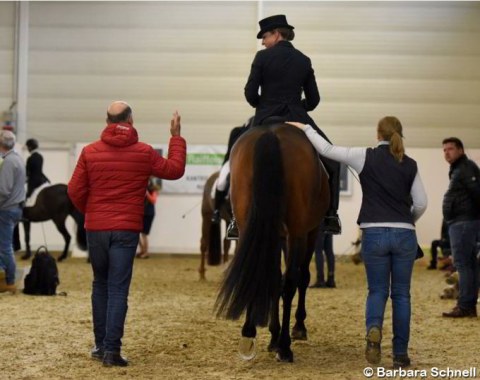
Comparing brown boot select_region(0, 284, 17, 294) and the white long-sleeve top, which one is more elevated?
the white long-sleeve top

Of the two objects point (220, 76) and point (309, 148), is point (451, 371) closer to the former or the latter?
point (309, 148)

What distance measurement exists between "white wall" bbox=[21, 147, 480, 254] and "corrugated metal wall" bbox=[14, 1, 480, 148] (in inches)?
24.8

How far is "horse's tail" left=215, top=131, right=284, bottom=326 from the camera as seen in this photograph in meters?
6.26

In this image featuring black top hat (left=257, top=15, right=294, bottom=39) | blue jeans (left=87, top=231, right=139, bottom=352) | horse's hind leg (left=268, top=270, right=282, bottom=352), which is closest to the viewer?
blue jeans (left=87, top=231, right=139, bottom=352)

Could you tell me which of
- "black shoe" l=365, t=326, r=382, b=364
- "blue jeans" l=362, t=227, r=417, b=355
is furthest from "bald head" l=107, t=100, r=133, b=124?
"black shoe" l=365, t=326, r=382, b=364

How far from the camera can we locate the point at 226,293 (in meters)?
6.28

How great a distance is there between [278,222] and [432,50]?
620 inches

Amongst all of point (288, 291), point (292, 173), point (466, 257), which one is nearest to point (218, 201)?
point (466, 257)

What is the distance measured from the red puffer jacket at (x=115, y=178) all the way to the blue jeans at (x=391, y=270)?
158cm

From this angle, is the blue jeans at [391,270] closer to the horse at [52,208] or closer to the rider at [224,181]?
the rider at [224,181]

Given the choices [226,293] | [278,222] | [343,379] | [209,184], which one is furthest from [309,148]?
[209,184]

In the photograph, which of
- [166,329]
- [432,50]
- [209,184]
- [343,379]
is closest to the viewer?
[343,379]

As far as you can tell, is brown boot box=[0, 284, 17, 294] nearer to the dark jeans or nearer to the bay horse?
the dark jeans

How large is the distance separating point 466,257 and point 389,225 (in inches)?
147
